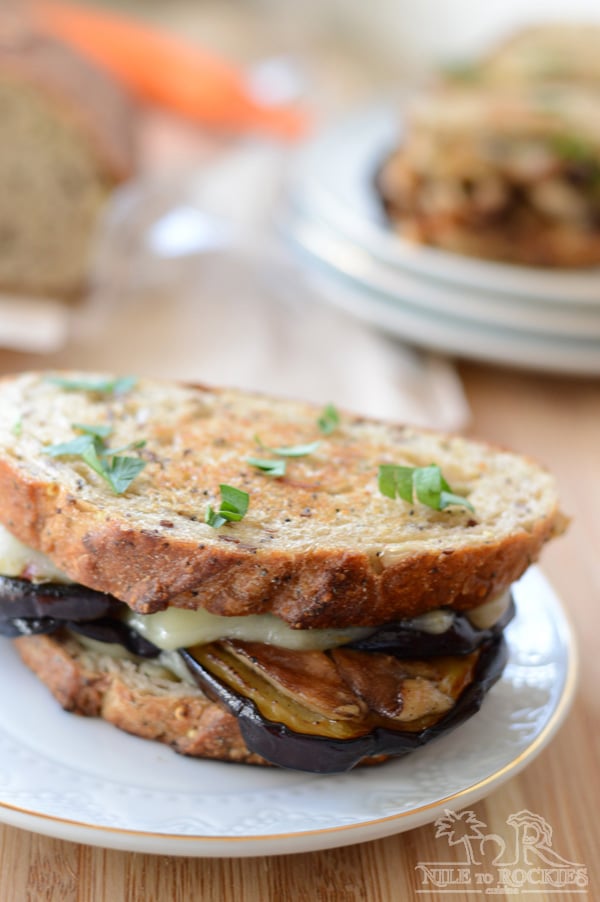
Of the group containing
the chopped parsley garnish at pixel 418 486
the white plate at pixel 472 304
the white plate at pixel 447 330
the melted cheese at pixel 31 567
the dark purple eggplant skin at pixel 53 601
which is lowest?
the white plate at pixel 447 330

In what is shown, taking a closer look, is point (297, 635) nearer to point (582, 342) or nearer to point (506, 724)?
point (506, 724)

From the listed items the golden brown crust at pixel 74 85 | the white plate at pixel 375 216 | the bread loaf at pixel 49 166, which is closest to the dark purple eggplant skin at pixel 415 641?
the white plate at pixel 375 216

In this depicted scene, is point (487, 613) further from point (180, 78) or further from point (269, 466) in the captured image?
point (180, 78)

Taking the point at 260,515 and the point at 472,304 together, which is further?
the point at 472,304

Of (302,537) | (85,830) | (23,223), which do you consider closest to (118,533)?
(302,537)

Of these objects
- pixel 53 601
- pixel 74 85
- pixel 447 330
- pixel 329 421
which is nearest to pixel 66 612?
pixel 53 601

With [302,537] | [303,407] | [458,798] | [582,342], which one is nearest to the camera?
[458,798]

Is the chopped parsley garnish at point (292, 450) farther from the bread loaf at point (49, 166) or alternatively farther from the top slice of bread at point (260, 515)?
the bread loaf at point (49, 166)
